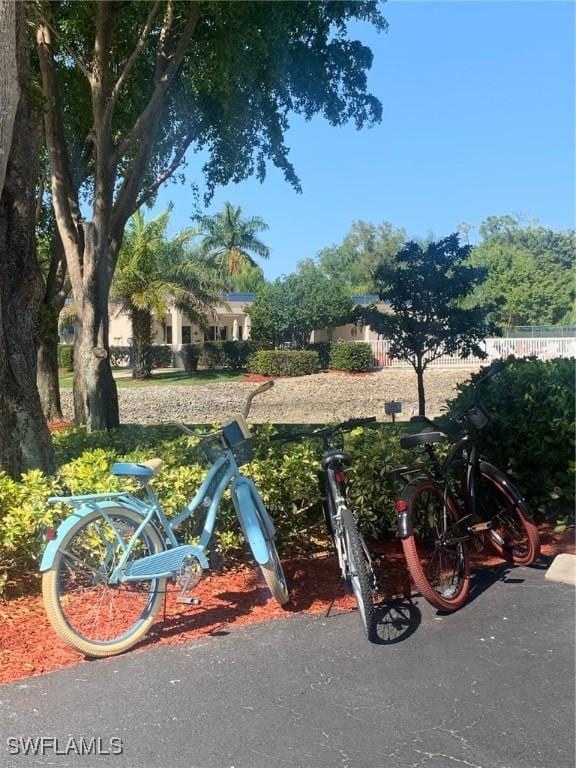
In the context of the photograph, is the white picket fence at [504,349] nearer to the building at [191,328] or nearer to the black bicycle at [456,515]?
the building at [191,328]

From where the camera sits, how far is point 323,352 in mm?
36656

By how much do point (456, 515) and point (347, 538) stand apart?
933 mm

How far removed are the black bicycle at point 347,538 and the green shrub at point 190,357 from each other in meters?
35.5

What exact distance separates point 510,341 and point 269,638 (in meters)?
35.6

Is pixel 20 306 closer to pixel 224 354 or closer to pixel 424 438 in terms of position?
pixel 424 438

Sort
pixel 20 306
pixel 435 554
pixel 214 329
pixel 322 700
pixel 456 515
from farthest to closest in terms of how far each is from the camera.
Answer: pixel 214 329 < pixel 20 306 < pixel 456 515 < pixel 435 554 < pixel 322 700

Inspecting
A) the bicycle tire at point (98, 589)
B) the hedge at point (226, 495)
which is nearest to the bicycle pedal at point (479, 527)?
the hedge at point (226, 495)

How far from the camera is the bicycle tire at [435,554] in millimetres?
3977

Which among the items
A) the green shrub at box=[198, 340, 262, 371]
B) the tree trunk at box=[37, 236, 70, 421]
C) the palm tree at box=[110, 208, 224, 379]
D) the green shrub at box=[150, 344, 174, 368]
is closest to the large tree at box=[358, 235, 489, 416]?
the tree trunk at box=[37, 236, 70, 421]

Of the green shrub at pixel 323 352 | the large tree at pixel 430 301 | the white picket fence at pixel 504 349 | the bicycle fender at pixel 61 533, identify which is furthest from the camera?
the green shrub at pixel 323 352

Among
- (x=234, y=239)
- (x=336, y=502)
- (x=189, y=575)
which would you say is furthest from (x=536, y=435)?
(x=234, y=239)

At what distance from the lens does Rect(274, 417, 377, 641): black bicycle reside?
3.77m

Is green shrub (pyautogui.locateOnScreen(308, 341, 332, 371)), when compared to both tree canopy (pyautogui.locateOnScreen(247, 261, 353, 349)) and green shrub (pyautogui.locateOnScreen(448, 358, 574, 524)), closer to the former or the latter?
tree canopy (pyautogui.locateOnScreen(247, 261, 353, 349))

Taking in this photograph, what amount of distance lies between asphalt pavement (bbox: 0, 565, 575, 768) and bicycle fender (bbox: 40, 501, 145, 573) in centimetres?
53
